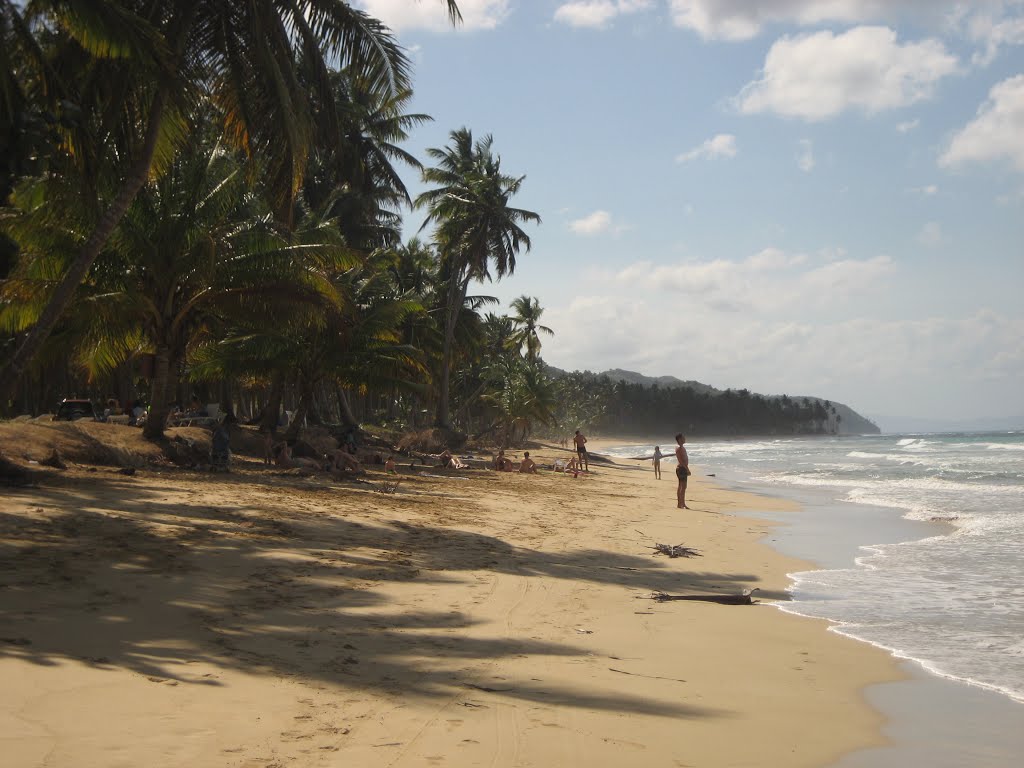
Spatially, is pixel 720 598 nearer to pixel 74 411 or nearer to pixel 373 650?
pixel 373 650

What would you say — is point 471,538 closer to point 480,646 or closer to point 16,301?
point 480,646

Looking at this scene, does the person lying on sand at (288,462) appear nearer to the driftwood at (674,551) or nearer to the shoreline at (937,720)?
the driftwood at (674,551)

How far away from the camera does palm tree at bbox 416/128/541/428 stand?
33381mm

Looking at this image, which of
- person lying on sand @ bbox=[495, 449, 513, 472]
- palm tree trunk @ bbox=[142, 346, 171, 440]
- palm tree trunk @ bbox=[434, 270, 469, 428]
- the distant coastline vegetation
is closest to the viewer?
the distant coastline vegetation

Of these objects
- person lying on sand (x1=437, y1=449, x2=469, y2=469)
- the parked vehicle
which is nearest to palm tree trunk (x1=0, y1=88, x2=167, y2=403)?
the parked vehicle

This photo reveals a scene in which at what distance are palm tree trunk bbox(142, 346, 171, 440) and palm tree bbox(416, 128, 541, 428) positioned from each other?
1840 centimetres

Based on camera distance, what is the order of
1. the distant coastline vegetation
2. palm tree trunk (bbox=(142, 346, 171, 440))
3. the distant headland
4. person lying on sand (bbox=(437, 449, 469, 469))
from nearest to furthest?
the distant coastline vegetation
palm tree trunk (bbox=(142, 346, 171, 440))
person lying on sand (bbox=(437, 449, 469, 469))
the distant headland

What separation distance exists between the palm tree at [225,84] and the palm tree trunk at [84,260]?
13 millimetres

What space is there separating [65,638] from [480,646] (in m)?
2.39

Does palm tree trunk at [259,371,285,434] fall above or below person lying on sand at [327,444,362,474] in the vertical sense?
above

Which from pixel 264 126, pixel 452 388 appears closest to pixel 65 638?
pixel 264 126

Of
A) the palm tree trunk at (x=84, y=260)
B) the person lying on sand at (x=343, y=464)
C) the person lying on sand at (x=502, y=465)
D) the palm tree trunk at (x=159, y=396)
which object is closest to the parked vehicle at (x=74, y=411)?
the palm tree trunk at (x=159, y=396)

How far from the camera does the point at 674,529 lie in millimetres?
13039

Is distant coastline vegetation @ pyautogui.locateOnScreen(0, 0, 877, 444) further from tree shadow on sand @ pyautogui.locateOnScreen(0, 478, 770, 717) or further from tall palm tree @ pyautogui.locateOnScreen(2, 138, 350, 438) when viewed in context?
tree shadow on sand @ pyautogui.locateOnScreen(0, 478, 770, 717)
